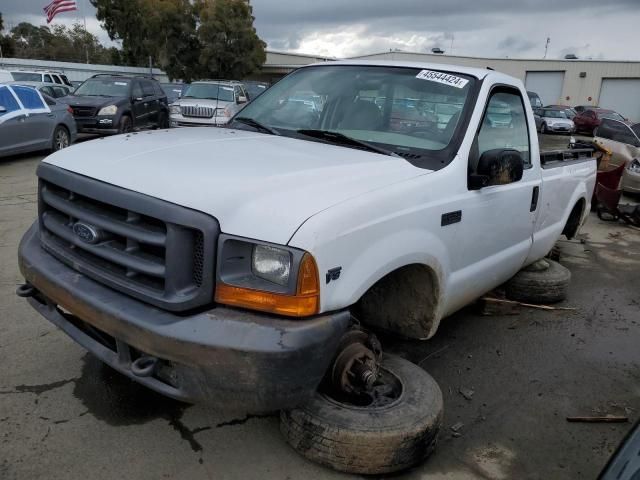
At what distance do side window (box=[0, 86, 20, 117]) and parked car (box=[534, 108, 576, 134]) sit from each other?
26.1 m

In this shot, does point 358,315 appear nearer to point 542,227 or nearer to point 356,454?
point 356,454

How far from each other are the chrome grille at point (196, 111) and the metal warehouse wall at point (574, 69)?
3487cm

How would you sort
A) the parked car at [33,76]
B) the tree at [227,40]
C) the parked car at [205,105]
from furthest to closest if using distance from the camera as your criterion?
the tree at [227,40], the parked car at [33,76], the parked car at [205,105]

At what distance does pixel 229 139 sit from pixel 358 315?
1.27m

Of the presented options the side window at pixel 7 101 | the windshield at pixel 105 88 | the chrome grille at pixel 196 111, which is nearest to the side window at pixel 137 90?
the windshield at pixel 105 88

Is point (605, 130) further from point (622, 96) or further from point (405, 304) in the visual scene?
point (622, 96)

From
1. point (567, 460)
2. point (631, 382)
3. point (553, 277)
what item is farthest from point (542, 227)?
point (567, 460)

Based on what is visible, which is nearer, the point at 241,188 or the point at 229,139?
the point at 241,188

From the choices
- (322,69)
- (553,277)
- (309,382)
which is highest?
(322,69)

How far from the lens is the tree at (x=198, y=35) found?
133 ft

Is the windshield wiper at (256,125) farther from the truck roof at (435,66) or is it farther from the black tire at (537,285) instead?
the black tire at (537,285)

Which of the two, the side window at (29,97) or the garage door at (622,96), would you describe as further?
Result: the garage door at (622,96)

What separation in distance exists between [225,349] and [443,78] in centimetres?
226

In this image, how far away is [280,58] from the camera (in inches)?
2199
